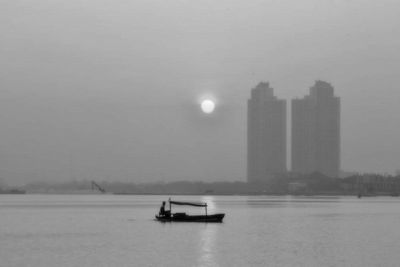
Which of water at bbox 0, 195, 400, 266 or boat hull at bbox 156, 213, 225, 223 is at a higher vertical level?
boat hull at bbox 156, 213, 225, 223

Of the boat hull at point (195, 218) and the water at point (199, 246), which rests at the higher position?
the boat hull at point (195, 218)

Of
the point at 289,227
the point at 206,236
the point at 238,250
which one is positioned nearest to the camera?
the point at 238,250

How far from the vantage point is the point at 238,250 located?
64000 mm

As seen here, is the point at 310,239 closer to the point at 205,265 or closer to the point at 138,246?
the point at 138,246

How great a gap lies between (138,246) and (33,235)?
1935cm

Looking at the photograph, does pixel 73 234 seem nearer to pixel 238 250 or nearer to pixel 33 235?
pixel 33 235

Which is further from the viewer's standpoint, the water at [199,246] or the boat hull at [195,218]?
the boat hull at [195,218]

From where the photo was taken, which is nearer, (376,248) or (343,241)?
(376,248)

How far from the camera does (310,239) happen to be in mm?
74750

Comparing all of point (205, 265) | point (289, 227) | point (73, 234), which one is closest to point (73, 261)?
point (205, 265)

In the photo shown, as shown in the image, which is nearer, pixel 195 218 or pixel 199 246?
pixel 199 246

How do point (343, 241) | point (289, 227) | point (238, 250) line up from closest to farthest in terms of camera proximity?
1. point (238, 250)
2. point (343, 241)
3. point (289, 227)

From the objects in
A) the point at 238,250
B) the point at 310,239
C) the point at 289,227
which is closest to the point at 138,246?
the point at 238,250

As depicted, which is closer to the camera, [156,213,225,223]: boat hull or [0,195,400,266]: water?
[0,195,400,266]: water
